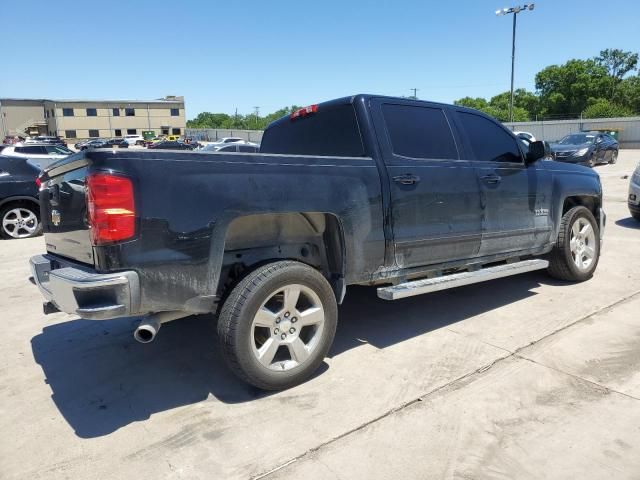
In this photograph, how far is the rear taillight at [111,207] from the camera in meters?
2.61

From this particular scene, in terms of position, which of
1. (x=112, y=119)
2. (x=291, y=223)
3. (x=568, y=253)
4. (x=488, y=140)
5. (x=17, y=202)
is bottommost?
(x=568, y=253)

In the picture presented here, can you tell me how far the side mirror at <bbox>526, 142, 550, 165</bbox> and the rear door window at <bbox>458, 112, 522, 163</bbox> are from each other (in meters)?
0.11

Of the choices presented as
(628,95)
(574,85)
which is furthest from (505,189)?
(628,95)

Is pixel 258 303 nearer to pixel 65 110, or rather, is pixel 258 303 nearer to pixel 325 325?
pixel 325 325

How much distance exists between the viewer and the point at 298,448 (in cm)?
267

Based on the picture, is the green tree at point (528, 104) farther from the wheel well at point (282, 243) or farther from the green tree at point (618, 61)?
the wheel well at point (282, 243)

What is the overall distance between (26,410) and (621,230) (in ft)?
31.3

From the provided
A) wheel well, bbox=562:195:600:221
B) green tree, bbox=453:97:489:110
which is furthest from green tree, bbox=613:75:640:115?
wheel well, bbox=562:195:600:221

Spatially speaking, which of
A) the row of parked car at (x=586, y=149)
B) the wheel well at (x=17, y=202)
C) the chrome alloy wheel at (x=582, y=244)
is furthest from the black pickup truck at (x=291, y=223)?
the row of parked car at (x=586, y=149)

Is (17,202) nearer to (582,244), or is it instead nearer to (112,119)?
(582,244)

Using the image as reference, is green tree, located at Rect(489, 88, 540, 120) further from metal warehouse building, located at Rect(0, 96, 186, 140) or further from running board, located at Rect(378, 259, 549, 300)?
running board, located at Rect(378, 259, 549, 300)

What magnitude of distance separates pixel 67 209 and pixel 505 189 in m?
3.71

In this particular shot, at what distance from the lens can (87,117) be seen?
80.6 m

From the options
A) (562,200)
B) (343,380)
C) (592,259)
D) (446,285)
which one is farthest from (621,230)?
(343,380)
